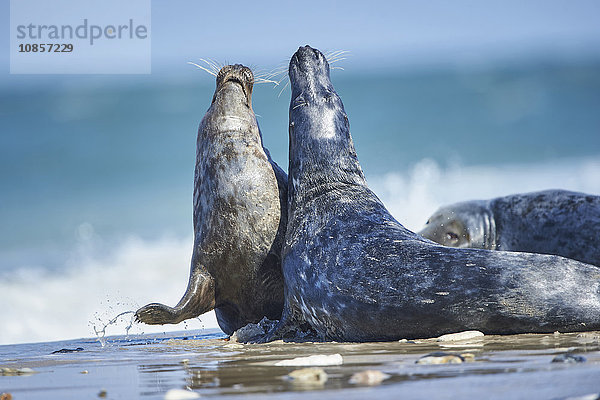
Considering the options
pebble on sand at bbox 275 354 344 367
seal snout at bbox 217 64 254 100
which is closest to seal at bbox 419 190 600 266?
seal snout at bbox 217 64 254 100

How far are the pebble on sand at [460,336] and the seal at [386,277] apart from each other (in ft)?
0.34

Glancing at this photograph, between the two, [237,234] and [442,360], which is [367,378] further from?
[237,234]

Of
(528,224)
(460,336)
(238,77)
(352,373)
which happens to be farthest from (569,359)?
(528,224)

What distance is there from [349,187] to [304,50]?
170 cm

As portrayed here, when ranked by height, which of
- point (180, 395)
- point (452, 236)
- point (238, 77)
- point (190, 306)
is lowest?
point (180, 395)

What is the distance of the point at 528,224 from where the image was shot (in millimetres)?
8469

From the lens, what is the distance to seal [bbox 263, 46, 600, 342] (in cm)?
406

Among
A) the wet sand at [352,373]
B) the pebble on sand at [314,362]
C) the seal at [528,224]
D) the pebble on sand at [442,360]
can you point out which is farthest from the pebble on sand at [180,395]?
the seal at [528,224]

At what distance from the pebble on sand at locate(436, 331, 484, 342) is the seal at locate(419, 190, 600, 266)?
401 centimetres

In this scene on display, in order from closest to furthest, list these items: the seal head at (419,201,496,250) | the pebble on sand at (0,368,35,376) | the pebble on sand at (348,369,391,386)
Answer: the pebble on sand at (348,369,391,386) → the pebble on sand at (0,368,35,376) → the seal head at (419,201,496,250)

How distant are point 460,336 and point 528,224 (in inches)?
191

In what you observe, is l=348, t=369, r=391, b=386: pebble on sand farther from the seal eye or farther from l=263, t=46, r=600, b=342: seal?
the seal eye

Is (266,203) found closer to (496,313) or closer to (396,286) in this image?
(396,286)

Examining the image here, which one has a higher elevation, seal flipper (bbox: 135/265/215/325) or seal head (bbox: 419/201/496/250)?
seal head (bbox: 419/201/496/250)
